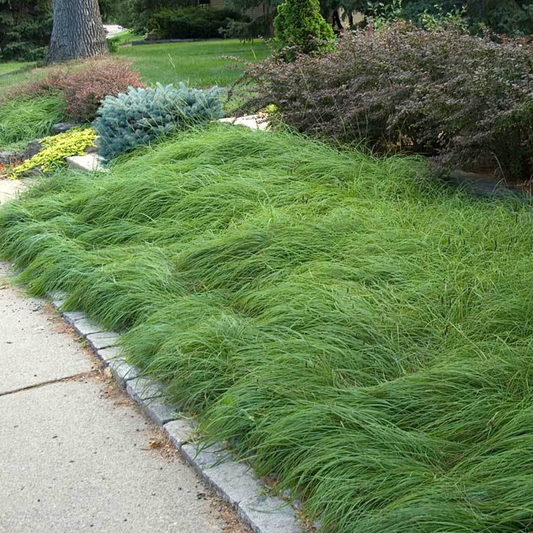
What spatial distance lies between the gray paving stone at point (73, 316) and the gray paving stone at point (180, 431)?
5.73 feet

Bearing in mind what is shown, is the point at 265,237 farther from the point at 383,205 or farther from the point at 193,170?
the point at 193,170

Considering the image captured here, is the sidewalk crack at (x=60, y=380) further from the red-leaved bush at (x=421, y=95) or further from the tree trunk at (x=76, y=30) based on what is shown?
the tree trunk at (x=76, y=30)

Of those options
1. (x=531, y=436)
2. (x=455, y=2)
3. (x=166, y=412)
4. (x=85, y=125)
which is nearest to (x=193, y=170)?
(x=166, y=412)

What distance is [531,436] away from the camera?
2973 millimetres

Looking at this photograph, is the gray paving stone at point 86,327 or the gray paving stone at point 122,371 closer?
the gray paving stone at point 122,371

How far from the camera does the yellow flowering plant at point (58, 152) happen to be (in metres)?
9.50

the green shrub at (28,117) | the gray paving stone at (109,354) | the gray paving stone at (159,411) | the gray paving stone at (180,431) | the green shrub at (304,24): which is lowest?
the green shrub at (28,117)

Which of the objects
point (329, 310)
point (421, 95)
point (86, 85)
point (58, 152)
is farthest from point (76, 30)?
point (329, 310)

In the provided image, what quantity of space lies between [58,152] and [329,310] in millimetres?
6380

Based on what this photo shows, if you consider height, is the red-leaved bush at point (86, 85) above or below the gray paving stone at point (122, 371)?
above

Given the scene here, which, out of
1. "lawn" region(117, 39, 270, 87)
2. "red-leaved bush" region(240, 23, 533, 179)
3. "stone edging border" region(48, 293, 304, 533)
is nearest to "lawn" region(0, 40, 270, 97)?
"lawn" region(117, 39, 270, 87)

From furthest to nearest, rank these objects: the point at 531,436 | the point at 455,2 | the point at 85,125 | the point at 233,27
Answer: the point at 233,27 < the point at 455,2 < the point at 85,125 < the point at 531,436

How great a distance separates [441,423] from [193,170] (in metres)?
4.03

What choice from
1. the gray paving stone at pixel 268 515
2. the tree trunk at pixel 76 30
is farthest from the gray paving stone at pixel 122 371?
the tree trunk at pixel 76 30
